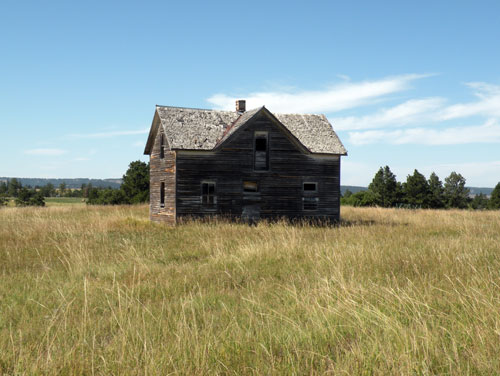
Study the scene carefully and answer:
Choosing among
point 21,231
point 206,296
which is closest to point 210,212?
point 21,231

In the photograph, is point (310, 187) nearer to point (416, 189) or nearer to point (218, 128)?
point (218, 128)

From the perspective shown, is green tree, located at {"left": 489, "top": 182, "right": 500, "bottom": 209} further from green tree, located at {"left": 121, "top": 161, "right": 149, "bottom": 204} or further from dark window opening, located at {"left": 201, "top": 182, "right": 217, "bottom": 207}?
dark window opening, located at {"left": 201, "top": 182, "right": 217, "bottom": 207}

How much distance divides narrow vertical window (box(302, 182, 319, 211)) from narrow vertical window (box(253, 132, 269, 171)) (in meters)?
2.68

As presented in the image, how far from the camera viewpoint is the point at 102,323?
5129mm

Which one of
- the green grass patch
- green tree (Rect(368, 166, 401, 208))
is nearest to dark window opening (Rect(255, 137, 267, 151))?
green tree (Rect(368, 166, 401, 208))

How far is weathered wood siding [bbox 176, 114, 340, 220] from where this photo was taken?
23.0m

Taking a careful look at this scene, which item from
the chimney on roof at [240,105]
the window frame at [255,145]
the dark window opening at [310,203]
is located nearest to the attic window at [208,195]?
the window frame at [255,145]

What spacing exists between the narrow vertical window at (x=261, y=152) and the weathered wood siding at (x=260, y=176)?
0.22 m

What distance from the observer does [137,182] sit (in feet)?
161

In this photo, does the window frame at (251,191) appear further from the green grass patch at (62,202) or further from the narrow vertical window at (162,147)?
the green grass patch at (62,202)

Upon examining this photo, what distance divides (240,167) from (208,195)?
7.42ft

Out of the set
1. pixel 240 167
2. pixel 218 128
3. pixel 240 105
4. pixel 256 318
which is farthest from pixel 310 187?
pixel 256 318

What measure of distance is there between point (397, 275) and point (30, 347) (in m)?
5.51

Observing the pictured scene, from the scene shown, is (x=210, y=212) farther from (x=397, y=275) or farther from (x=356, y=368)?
(x=356, y=368)
